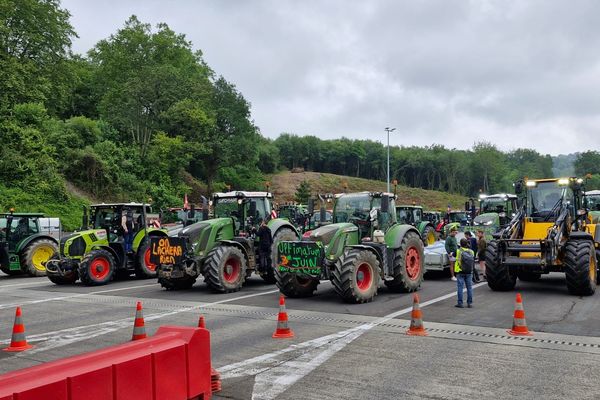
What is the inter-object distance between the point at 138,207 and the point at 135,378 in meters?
12.4

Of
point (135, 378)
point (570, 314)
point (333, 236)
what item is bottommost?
point (570, 314)

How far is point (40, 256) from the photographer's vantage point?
17469mm

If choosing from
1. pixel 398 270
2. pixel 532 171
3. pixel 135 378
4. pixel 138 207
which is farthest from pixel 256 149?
pixel 532 171

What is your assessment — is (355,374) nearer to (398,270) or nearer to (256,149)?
(398,270)

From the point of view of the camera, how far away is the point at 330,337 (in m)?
7.63

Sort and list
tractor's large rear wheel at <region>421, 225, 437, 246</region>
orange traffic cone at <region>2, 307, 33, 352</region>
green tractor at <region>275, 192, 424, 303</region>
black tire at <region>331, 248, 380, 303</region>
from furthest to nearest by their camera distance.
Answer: tractor's large rear wheel at <region>421, 225, 437, 246</region>, green tractor at <region>275, 192, 424, 303</region>, black tire at <region>331, 248, 380, 303</region>, orange traffic cone at <region>2, 307, 33, 352</region>

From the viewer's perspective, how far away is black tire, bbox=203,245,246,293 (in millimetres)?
12047

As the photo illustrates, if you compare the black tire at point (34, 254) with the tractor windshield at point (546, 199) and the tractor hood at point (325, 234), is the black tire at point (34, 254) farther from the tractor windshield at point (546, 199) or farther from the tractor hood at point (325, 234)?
the tractor windshield at point (546, 199)

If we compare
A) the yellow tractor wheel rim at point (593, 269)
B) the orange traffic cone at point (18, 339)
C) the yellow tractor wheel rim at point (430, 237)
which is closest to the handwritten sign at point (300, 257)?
the orange traffic cone at point (18, 339)

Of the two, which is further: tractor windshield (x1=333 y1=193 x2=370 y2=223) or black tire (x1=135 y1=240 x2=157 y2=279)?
black tire (x1=135 y1=240 x2=157 y2=279)

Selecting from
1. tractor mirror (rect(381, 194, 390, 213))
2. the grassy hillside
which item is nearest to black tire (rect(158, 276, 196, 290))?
tractor mirror (rect(381, 194, 390, 213))

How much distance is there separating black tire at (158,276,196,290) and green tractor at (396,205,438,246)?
10.4 m

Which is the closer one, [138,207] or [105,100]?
[138,207]

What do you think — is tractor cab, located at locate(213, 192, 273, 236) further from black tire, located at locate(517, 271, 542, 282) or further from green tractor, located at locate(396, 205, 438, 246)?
green tractor, located at locate(396, 205, 438, 246)
